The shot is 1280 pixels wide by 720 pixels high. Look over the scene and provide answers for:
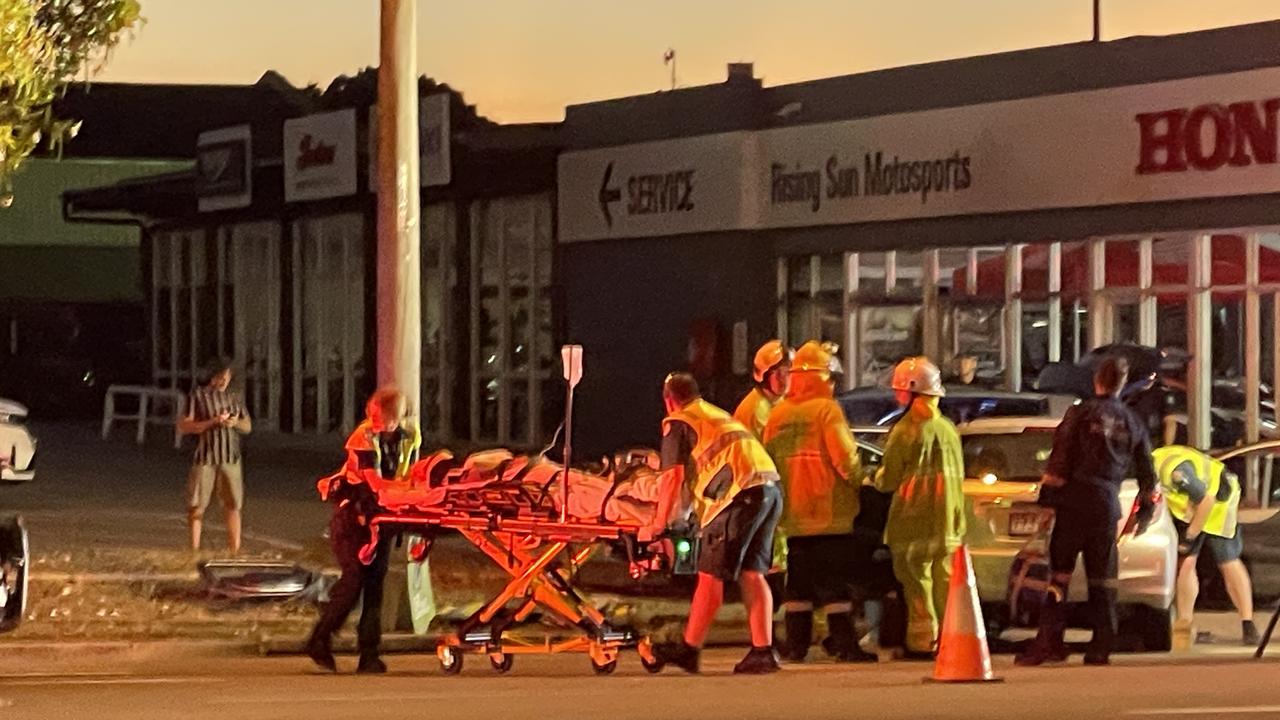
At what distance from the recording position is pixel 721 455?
1367 cm

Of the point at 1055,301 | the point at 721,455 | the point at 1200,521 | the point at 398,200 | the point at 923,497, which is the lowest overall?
the point at 1200,521

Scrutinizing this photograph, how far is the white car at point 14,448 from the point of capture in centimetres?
2639

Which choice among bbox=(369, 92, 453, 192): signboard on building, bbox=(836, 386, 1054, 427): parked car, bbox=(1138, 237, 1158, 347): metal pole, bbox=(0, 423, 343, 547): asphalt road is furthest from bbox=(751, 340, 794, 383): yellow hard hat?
bbox=(369, 92, 453, 192): signboard on building

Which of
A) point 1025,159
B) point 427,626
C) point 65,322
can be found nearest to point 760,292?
point 1025,159

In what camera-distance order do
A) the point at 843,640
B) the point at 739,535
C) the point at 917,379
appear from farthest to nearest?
the point at 843,640 < the point at 917,379 < the point at 739,535

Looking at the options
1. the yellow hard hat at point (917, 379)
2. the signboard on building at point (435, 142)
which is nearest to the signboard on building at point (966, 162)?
the signboard on building at point (435, 142)

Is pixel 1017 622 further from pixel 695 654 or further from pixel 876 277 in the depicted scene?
pixel 876 277

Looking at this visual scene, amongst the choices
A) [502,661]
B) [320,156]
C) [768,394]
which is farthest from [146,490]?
[502,661]

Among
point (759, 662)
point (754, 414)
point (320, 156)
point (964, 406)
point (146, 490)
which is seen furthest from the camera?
point (320, 156)

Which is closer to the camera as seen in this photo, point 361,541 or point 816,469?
point 361,541

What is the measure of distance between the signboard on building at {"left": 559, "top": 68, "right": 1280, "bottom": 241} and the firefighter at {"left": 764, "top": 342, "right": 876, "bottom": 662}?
40.3ft

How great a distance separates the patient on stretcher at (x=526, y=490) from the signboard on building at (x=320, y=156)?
79.1ft

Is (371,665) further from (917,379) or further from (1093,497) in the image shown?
(1093,497)

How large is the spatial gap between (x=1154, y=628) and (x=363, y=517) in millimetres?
4887
